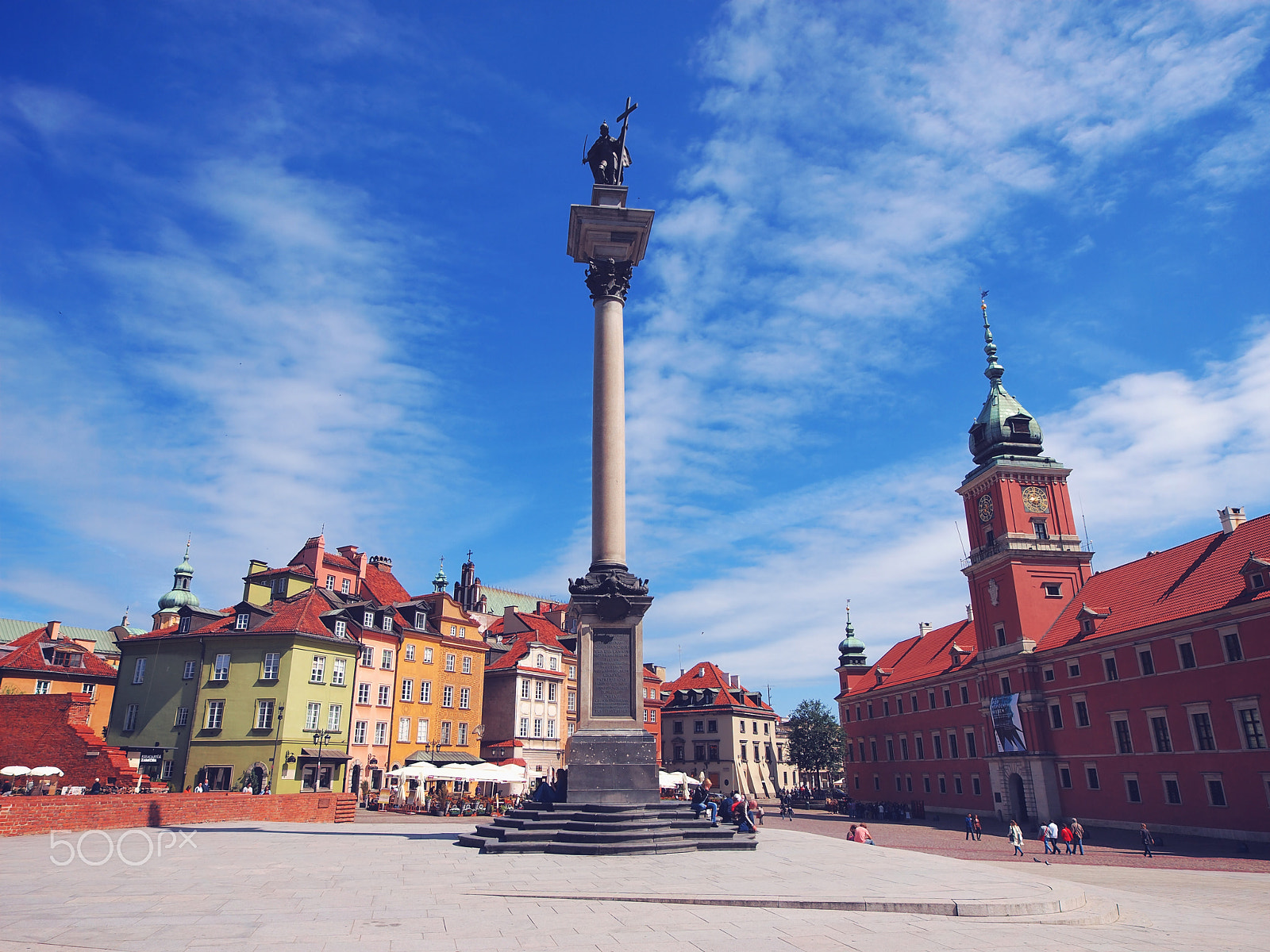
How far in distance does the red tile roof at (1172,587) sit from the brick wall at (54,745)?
53.1m

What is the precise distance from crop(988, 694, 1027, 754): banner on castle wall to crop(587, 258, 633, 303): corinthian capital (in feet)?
148

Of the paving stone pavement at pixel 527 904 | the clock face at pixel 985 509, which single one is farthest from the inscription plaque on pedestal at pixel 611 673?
the clock face at pixel 985 509

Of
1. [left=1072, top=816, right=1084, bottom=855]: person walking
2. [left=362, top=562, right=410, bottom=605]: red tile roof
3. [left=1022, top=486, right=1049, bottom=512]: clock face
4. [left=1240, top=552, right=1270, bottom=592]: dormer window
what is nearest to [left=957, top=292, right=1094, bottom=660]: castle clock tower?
[left=1022, top=486, right=1049, bottom=512]: clock face

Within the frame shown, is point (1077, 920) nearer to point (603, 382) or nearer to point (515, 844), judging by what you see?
point (515, 844)

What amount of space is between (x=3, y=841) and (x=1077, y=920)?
24.8 metres

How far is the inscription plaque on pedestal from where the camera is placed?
20500 millimetres

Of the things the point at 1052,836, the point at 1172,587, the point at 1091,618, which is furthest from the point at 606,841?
the point at 1091,618

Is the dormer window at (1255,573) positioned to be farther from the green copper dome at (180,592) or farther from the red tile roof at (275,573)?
the green copper dome at (180,592)

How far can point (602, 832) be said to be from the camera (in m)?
17.9

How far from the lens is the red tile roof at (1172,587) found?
41.5 meters

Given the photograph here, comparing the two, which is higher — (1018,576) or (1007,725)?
(1018,576)

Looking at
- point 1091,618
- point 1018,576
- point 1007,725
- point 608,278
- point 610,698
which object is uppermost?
point 608,278

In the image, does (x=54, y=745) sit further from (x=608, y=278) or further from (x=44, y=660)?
(x=608, y=278)

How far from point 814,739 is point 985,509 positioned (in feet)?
126
